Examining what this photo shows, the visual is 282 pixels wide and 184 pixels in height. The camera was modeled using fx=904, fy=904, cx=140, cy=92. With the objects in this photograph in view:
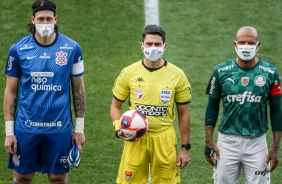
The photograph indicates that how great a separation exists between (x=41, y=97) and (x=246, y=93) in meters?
2.33

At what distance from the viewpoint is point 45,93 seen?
33.2ft

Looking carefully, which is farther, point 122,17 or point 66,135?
point 122,17

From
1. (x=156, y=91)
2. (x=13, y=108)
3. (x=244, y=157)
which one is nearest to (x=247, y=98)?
(x=244, y=157)

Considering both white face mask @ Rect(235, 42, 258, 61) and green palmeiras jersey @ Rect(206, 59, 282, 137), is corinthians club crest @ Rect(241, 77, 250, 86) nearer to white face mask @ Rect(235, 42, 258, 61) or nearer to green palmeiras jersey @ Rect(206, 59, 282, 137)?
green palmeiras jersey @ Rect(206, 59, 282, 137)

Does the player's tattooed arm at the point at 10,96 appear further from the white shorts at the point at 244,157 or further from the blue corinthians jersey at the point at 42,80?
the white shorts at the point at 244,157

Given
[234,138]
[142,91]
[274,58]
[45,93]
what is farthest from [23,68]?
[274,58]

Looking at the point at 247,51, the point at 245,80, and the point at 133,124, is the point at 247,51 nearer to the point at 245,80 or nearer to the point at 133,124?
the point at 245,80

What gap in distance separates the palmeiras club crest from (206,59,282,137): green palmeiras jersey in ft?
5.69

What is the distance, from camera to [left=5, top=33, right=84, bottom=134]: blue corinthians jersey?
10117 mm

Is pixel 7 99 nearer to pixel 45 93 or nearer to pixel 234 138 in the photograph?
pixel 45 93

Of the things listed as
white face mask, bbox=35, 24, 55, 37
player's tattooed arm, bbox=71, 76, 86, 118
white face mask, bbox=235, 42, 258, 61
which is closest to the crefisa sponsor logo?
white face mask, bbox=235, 42, 258, 61

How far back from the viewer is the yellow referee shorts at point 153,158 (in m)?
10.2

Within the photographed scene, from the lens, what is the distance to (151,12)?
58.1 feet

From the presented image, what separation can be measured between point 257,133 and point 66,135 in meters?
2.19
